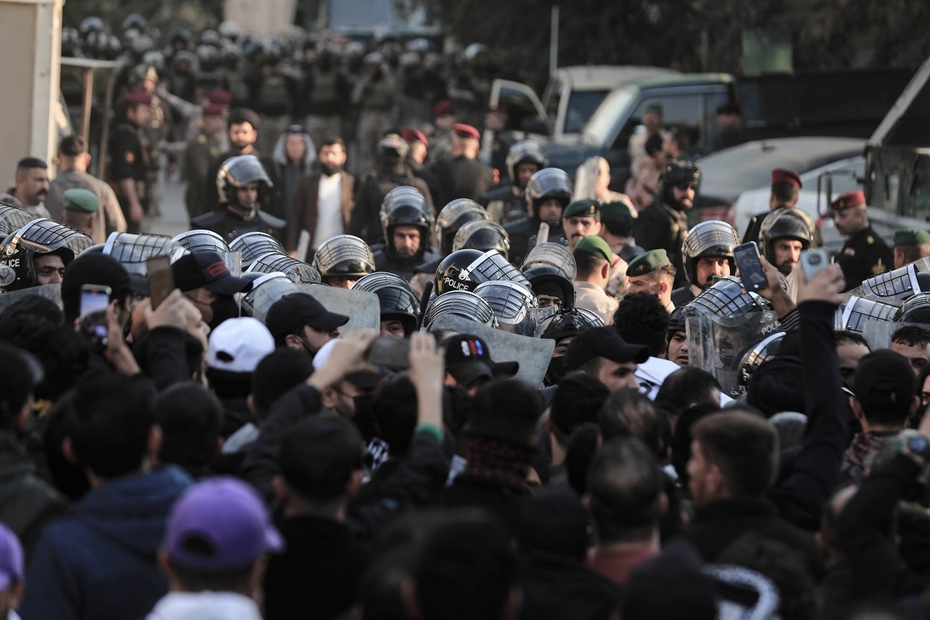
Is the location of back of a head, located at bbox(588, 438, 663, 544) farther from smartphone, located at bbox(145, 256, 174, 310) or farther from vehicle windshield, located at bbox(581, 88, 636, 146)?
vehicle windshield, located at bbox(581, 88, 636, 146)

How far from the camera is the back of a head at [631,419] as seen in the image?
444cm

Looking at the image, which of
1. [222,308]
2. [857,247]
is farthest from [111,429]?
[857,247]

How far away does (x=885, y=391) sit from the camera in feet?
16.1

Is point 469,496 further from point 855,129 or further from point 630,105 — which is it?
point 855,129

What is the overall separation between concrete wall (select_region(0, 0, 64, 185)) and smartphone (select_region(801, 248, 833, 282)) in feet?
29.9

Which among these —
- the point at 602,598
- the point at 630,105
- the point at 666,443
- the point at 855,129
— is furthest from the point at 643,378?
the point at 855,129

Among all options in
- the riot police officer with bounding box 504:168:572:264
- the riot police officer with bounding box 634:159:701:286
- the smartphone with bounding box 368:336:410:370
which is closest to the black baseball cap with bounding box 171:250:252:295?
the smartphone with bounding box 368:336:410:370

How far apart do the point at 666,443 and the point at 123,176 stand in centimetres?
1203

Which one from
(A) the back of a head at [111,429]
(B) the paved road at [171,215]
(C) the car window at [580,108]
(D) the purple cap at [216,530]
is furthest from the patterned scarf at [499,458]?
(C) the car window at [580,108]

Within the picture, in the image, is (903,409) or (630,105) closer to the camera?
(903,409)

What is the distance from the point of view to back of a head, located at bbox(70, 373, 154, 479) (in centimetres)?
378

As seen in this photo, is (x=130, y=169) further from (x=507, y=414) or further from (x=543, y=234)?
(x=507, y=414)

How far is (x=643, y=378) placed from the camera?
6121 mm

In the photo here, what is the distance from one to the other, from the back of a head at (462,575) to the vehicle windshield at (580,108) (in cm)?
1855
